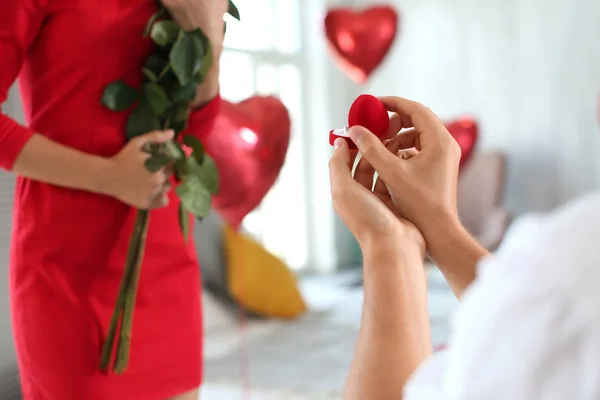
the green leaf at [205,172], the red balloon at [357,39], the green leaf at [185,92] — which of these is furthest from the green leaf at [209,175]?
the red balloon at [357,39]

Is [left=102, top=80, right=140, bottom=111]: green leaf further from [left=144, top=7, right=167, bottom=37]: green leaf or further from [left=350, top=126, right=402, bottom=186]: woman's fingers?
[left=350, top=126, right=402, bottom=186]: woman's fingers

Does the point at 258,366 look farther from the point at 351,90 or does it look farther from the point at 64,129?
the point at 351,90

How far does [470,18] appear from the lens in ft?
13.2

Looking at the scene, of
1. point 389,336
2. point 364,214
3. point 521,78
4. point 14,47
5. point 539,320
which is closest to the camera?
point 539,320

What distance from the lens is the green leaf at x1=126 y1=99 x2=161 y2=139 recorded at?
971 mm

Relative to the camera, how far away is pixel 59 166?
2.91 feet

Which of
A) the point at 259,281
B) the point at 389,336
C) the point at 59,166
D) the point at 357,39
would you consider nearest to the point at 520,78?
the point at 357,39

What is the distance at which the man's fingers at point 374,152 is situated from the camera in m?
0.65

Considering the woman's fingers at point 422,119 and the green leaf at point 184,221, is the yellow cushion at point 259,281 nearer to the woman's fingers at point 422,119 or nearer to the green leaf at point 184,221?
the green leaf at point 184,221

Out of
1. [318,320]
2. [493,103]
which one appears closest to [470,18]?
[493,103]

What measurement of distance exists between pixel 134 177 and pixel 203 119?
7.9 inches

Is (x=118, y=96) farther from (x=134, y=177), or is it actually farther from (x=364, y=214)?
(x=364, y=214)

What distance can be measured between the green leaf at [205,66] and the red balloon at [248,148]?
4.23 feet

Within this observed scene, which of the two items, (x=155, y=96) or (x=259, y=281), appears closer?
(x=155, y=96)
